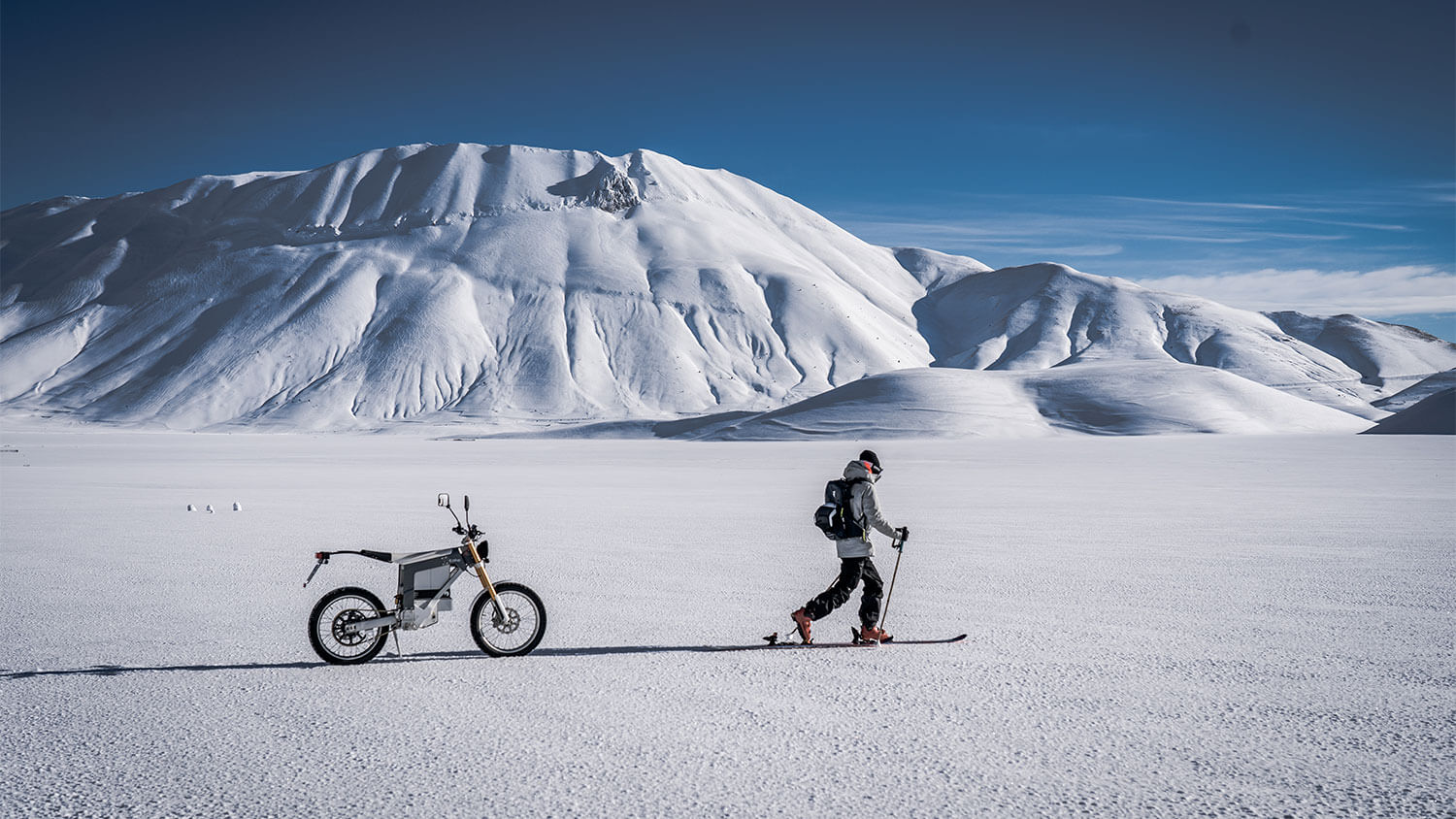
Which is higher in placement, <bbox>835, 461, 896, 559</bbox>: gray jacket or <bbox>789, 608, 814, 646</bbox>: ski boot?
<bbox>835, 461, 896, 559</bbox>: gray jacket

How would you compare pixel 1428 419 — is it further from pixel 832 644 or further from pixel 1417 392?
pixel 832 644

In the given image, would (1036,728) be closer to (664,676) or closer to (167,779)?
(664,676)

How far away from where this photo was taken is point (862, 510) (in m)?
8.66

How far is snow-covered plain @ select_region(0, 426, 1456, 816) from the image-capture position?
221 inches

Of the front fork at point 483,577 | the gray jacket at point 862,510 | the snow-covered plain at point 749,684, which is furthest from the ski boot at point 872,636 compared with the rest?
the front fork at point 483,577

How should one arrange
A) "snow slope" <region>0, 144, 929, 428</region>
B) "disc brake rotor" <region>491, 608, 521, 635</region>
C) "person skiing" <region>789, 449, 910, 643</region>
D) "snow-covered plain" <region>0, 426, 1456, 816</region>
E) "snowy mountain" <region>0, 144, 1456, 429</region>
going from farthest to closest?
"snow slope" <region>0, 144, 929, 428</region> → "snowy mountain" <region>0, 144, 1456, 429</region> → "person skiing" <region>789, 449, 910, 643</region> → "disc brake rotor" <region>491, 608, 521, 635</region> → "snow-covered plain" <region>0, 426, 1456, 816</region>

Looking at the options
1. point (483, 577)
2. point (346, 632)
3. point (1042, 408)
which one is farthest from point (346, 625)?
point (1042, 408)

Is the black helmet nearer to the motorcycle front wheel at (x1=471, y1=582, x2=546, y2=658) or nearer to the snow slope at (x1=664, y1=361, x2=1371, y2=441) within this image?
the motorcycle front wheel at (x1=471, y1=582, x2=546, y2=658)

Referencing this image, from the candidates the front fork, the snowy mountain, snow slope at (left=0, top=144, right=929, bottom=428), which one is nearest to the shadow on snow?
the front fork

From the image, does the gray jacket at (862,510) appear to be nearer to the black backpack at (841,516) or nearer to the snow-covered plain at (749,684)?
the black backpack at (841,516)

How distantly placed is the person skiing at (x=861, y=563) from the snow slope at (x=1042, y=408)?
7854 centimetres

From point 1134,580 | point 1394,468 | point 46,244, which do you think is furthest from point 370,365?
point 1134,580

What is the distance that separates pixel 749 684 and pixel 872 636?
5.31 feet

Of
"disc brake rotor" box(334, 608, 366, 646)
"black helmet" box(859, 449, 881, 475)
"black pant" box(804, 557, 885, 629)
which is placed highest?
"black helmet" box(859, 449, 881, 475)
